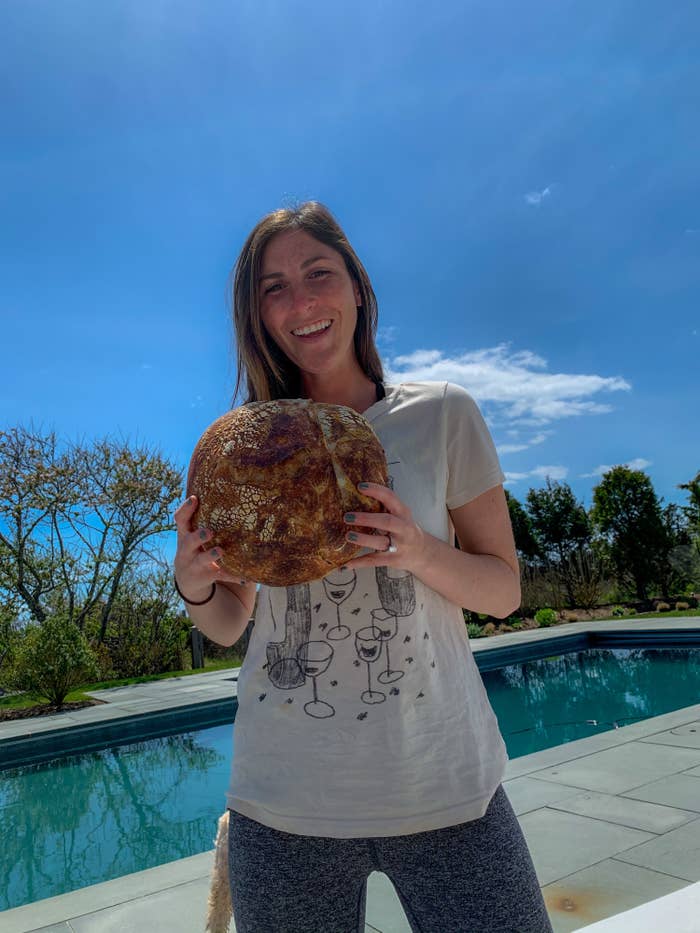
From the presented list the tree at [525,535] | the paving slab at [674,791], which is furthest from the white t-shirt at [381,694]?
the tree at [525,535]

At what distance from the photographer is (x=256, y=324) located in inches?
63.3

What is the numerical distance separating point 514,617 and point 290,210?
59.2 feet

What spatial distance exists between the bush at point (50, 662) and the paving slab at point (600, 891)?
9.40 metres

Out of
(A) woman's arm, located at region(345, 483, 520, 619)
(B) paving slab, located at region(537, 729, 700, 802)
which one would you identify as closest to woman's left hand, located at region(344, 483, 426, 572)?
(A) woman's arm, located at region(345, 483, 520, 619)

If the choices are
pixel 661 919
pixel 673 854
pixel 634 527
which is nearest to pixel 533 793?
pixel 673 854

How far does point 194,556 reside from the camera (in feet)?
4.09

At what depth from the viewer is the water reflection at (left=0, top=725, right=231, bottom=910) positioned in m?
5.12

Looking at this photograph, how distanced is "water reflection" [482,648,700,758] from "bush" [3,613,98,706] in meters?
6.58

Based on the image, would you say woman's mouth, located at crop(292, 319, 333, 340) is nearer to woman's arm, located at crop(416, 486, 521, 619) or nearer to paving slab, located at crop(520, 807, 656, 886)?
woman's arm, located at crop(416, 486, 521, 619)

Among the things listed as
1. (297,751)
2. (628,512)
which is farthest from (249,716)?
(628,512)

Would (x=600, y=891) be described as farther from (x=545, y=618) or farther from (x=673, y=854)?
(x=545, y=618)

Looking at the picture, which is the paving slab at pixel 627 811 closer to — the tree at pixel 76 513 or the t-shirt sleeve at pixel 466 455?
the t-shirt sleeve at pixel 466 455

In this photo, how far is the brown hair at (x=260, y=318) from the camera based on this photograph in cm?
157

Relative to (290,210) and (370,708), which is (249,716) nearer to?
(370,708)
